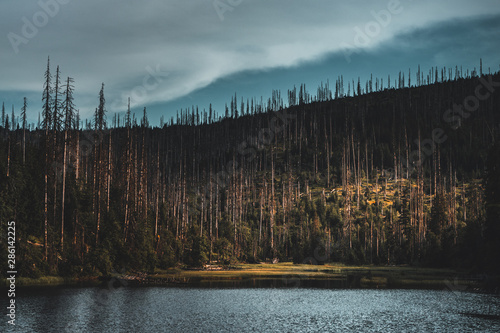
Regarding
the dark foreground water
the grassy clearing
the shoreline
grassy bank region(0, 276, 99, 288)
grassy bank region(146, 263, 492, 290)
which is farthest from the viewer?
the grassy clearing

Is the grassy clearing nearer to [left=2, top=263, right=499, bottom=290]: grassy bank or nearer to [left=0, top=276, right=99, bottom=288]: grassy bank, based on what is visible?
[left=2, top=263, right=499, bottom=290]: grassy bank

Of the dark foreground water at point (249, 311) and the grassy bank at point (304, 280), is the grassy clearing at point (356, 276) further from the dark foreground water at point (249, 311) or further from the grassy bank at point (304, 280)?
the dark foreground water at point (249, 311)

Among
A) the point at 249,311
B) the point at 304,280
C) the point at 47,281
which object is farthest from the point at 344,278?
the point at 47,281

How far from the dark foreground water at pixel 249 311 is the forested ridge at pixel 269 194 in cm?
1251

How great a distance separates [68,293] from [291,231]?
7936 centimetres

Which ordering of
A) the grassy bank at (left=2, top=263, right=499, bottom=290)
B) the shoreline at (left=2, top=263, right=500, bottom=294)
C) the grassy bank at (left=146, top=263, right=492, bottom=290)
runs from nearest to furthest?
the shoreline at (left=2, top=263, right=500, bottom=294) → the grassy bank at (left=2, top=263, right=499, bottom=290) → the grassy bank at (left=146, top=263, right=492, bottom=290)

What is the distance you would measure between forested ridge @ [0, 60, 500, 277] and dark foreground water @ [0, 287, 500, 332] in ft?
41.0

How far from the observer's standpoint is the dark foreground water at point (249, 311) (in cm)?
2808

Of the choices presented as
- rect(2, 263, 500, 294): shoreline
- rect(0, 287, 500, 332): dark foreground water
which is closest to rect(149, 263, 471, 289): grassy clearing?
rect(2, 263, 500, 294): shoreline

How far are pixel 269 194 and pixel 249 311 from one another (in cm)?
10357

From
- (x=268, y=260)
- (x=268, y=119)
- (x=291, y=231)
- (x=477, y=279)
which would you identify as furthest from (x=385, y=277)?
(x=268, y=119)

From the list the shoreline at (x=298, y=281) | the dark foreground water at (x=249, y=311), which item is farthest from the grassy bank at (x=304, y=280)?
the dark foreground water at (x=249, y=311)

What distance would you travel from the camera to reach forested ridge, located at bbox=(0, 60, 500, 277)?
55844 mm

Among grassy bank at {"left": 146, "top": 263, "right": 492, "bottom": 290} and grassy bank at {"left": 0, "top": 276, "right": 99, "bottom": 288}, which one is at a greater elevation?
grassy bank at {"left": 0, "top": 276, "right": 99, "bottom": 288}
